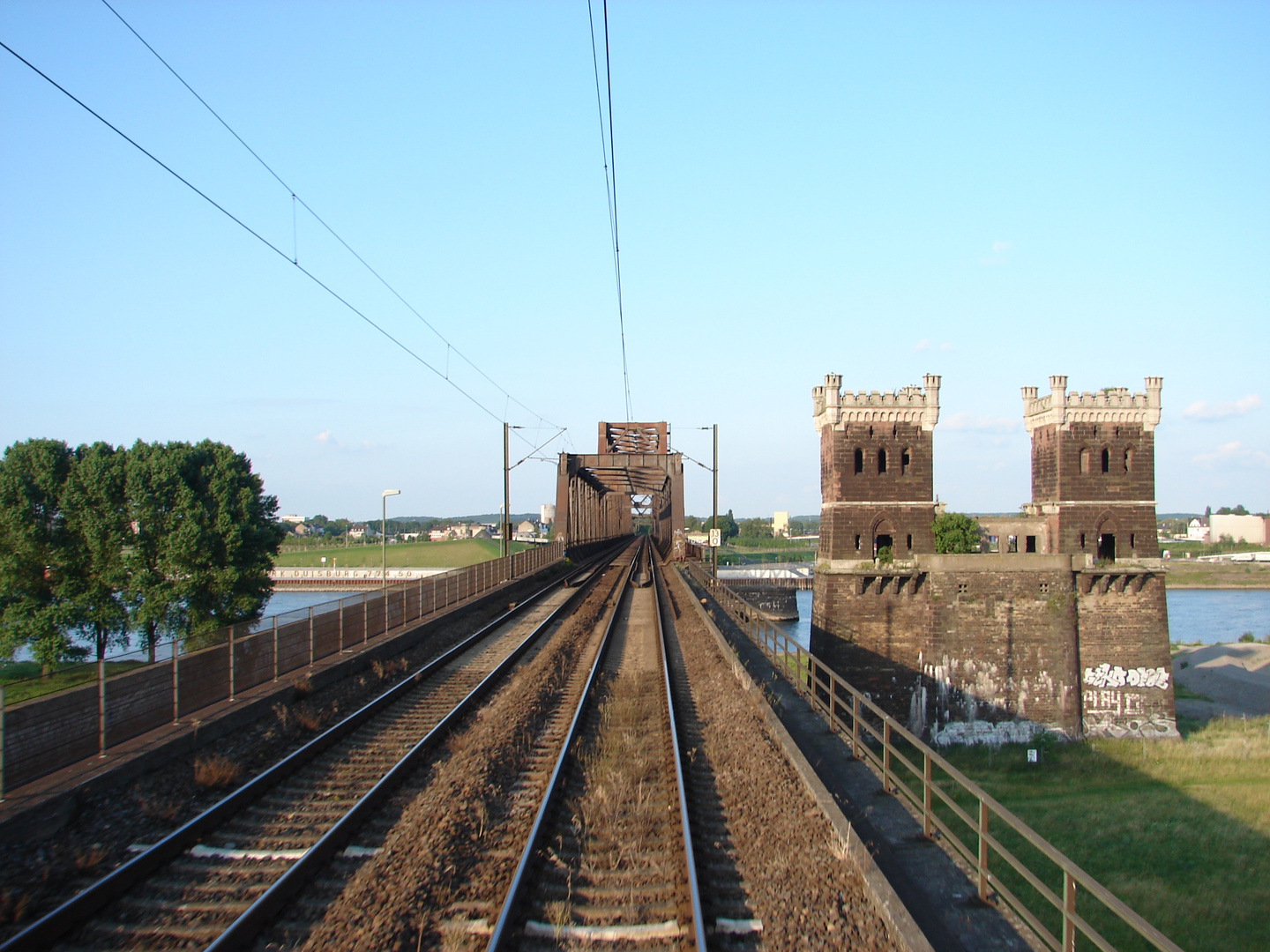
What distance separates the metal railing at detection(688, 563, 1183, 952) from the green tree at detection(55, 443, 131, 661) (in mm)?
27979

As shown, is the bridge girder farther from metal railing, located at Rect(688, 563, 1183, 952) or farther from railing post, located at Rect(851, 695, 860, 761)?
railing post, located at Rect(851, 695, 860, 761)

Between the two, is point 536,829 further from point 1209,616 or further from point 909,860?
point 1209,616

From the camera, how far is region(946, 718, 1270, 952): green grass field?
49.5 feet

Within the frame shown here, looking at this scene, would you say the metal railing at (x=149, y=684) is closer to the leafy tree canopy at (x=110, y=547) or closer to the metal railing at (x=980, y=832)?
the metal railing at (x=980, y=832)

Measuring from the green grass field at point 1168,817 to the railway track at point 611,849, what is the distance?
10.4 m

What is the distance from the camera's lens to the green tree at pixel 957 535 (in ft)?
108

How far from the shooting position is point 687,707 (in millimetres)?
12281

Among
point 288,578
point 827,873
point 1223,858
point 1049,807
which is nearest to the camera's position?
point 827,873

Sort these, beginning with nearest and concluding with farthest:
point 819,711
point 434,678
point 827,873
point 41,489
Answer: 1. point 827,873
2. point 819,711
3. point 434,678
4. point 41,489

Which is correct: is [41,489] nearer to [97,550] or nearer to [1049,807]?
[97,550]

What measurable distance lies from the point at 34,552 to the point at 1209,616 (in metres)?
98.1

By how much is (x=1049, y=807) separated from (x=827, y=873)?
2071 cm

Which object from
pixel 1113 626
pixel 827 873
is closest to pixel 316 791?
pixel 827 873

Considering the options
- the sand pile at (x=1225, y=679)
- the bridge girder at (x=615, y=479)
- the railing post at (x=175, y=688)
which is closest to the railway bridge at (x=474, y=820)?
the railing post at (x=175, y=688)
